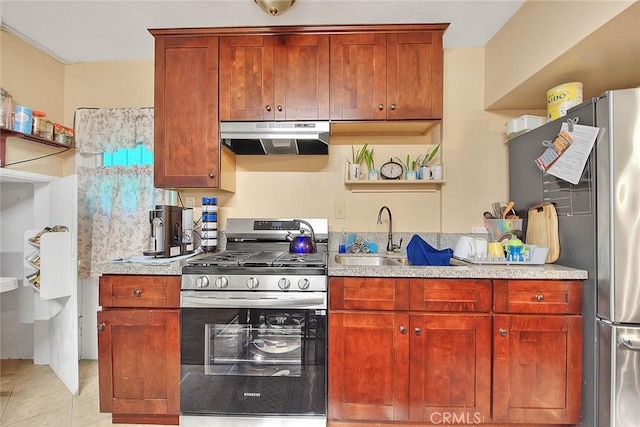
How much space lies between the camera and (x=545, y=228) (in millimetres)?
1761

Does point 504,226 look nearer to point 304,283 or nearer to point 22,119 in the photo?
point 304,283

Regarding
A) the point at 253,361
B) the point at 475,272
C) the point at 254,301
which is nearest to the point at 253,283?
the point at 254,301

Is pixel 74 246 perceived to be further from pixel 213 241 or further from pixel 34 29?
pixel 34 29

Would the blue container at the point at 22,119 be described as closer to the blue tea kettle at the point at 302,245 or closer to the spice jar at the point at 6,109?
the spice jar at the point at 6,109

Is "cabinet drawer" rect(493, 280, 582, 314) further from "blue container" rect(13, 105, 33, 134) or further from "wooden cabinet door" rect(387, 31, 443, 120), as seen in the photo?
"blue container" rect(13, 105, 33, 134)

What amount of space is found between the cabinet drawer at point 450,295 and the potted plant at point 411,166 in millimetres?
931

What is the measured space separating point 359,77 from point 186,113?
1.20m

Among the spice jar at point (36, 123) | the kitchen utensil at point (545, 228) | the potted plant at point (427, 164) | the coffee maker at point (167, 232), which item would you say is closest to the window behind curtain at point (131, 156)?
the spice jar at point (36, 123)

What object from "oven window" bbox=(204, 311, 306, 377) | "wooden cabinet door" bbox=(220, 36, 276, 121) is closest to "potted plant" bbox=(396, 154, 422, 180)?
"wooden cabinet door" bbox=(220, 36, 276, 121)

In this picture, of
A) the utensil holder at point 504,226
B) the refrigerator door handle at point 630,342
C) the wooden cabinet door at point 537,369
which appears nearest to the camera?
the refrigerator door handle at point 630,342

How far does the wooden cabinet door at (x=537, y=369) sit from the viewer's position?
150 cm

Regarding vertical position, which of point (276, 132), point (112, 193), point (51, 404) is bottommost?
point (51, 404)

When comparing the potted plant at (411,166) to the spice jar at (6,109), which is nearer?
the spice jar at (6,109)

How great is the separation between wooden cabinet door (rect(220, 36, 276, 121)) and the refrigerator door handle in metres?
2.17
